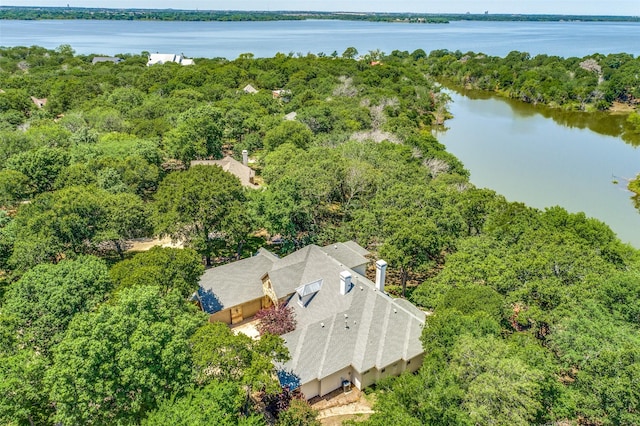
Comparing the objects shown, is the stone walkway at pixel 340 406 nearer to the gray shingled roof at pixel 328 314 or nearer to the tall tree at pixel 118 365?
the gray shingled roof at pixel 328 314

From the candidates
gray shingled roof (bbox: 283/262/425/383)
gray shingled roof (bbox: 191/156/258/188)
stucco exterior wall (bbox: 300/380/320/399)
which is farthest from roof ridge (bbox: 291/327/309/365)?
gray shingled roof (bbox: 191/156/258/188)

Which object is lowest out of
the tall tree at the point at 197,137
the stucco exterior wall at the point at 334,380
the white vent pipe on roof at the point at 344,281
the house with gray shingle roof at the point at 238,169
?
the house with gray shingle roof at the point at 238,169

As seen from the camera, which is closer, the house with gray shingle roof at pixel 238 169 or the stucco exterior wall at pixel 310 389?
the stucco exterior wall at pixel 310 389

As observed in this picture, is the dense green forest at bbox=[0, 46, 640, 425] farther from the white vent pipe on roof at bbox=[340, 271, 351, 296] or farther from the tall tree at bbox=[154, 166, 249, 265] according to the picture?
the white vent pipe on roof at bbox=[340, 271, 351, 296]

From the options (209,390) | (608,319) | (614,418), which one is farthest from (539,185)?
(209,390)

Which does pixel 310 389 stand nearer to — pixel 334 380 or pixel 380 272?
pixel 334 380

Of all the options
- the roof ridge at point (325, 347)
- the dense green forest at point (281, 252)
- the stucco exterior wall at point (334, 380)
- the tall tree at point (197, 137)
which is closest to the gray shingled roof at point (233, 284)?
the dense green forest at point (281, 252)

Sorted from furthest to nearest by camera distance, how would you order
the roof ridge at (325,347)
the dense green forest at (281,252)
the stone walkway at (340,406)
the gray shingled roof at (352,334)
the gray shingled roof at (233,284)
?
the gray shingled roof at (233,284) → the gray shingled roof at (352,334) → the roof ridge at (325,347) → the stone walkway at (340,406) → the dense green forest at (281,252)
